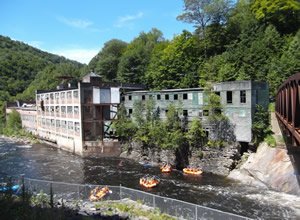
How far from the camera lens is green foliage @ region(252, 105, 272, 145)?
39.9 metres

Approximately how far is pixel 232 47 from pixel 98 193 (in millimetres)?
45162

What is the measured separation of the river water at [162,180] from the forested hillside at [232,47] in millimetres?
21799

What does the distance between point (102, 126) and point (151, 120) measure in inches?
425

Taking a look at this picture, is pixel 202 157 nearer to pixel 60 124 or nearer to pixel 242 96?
pixel 242 96

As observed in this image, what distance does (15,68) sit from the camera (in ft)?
486

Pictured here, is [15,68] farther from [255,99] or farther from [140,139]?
[255,99]

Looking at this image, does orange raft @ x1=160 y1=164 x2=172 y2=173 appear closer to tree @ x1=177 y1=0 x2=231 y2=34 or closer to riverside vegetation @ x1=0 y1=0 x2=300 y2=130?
riverside vegetation @ x1=0 y1=0 x2=300 y2=130

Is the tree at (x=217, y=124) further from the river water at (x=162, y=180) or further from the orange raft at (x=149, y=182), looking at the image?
the orange raft at (x=149, y=182)

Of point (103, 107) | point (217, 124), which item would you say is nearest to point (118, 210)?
point (217, 124)

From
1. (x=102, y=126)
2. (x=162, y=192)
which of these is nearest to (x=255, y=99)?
(x=162, y=192)

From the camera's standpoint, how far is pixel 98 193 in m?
25.9

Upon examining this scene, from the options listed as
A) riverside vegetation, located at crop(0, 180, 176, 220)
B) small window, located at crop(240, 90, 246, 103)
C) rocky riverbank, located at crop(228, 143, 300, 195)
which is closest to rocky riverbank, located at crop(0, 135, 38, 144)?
small window, located at crop(240, 90, 246, 103)

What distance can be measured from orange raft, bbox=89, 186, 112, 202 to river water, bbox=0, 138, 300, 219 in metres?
8.29

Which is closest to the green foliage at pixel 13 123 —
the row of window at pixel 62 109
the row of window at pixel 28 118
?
the row of window at pixel 28 118
